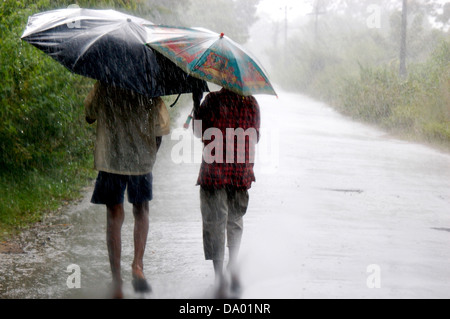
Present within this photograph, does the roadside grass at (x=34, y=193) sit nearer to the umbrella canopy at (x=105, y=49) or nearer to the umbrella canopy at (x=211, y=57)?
the umbrella canopy at (x=105, y=49)

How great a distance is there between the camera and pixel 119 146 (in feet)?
17.4

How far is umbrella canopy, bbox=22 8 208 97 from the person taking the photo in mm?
5258

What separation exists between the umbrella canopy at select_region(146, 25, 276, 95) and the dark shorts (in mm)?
945

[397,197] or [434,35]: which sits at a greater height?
[434,35]

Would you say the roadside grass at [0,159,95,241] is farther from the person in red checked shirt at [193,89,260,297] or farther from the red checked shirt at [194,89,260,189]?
the red checked shirt at [194,89,260,189]

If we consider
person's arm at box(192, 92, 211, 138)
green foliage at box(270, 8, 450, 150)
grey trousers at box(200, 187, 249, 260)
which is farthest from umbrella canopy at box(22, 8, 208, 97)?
green foliage at box(270, 8, 450, 150)

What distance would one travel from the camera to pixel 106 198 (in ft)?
17.6

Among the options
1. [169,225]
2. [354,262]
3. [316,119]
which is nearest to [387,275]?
[354,262]

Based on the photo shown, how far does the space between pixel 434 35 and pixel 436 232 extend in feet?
129

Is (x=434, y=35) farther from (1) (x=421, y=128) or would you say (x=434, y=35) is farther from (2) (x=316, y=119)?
(1) (x=421, y=128)

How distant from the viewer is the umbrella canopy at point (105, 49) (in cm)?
526

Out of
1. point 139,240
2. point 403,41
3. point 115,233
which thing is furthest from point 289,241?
point 403,41

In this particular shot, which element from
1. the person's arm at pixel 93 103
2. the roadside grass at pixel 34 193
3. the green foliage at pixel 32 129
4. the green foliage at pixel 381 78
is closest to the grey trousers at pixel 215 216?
the person's arm at pixel 93 103

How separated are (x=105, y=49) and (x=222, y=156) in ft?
4.04
